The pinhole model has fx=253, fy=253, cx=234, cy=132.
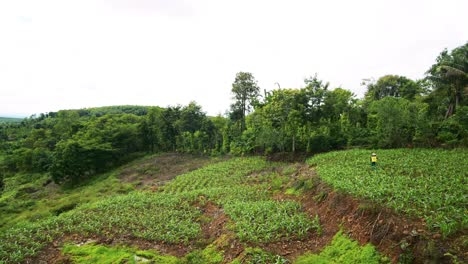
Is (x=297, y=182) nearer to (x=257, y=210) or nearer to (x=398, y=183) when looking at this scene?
(x=257, y=210)

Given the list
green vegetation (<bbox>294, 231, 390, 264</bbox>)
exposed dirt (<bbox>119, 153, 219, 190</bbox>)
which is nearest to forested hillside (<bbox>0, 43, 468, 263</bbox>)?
green vegetation (<bbox>294, 231, 390, 264</bbox>)

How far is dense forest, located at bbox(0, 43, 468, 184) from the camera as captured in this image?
19.5 metres

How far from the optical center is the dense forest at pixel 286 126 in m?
19.5

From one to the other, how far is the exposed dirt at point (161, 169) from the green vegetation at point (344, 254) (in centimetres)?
1743

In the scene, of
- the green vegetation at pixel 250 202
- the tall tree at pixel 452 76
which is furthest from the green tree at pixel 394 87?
the green vegetation at pixel 250 202

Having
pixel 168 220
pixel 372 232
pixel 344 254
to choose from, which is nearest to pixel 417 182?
pixel 372 232

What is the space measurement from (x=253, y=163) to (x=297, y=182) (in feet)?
35.6

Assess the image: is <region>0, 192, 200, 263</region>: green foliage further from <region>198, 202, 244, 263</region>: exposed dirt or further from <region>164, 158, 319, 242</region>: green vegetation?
<region>164, 158, 319, 242</region>: green vegetation

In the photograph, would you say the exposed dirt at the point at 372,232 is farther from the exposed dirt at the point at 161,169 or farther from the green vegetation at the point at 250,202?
the exposed dirt at the point at 161,169

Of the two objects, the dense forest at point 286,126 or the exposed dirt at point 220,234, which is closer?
the exposed dirt at point 220,234

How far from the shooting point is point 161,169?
3067 centimetres

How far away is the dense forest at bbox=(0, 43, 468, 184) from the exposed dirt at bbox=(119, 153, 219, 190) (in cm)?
395

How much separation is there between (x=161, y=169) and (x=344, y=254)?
26.3 metres

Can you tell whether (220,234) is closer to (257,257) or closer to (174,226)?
(174,226)
